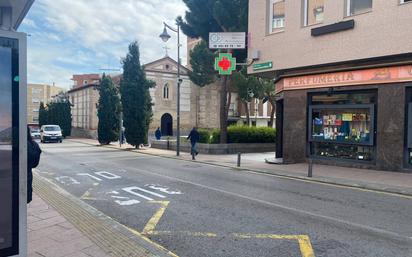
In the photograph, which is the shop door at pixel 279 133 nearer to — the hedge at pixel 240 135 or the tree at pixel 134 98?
the hedge at pixel 240 135

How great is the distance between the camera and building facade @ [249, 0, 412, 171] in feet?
42.7

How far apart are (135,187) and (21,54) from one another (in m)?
7.13

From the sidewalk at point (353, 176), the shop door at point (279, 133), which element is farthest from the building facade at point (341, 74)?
the shop door at point (279, 133)

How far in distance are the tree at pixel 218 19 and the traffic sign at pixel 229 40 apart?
11.4 ft

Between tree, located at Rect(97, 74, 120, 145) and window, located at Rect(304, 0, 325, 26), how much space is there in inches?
846

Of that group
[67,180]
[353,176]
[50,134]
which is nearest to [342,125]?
[353,176]

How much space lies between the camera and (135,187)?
1026 centimetres

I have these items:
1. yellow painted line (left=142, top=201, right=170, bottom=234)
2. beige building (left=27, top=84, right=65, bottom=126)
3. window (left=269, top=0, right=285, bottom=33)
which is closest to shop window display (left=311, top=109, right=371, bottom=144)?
window (left=269, top=0, right=285, bottom=33)

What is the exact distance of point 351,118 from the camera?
1497cm

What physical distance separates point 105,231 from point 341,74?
488 inches

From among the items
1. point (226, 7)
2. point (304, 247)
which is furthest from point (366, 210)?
point (226, 7)

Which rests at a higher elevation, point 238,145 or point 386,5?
point 386,5

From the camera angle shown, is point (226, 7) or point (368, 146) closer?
point (368, 146)

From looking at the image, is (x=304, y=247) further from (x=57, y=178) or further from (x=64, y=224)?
(x=57, y=178)
